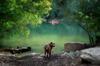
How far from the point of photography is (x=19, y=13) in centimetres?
1566

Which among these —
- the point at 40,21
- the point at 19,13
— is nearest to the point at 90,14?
the point at 40,21

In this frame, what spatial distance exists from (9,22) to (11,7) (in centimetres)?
86

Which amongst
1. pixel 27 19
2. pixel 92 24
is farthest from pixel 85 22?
pixel 27 19

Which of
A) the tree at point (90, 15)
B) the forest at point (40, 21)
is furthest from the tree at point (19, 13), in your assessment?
the tree at point (90, 15)

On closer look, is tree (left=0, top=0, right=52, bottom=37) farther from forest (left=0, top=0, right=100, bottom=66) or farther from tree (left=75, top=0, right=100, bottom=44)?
tree (left=75, top=0, right=100, bottom=44)

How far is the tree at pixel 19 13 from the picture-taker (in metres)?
15.3

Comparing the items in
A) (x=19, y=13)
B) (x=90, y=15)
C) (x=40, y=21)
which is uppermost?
(x=19, y=13)

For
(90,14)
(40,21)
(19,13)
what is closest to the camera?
(19,13)

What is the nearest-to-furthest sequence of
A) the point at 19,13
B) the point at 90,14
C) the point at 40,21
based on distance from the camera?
the point at 19,13 < the point at 90,14 < the point at 40,21

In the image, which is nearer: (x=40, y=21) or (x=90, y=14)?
(x=90, y=14)

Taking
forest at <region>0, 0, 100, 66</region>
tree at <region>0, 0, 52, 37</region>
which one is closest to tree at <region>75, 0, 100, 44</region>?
forest at <region>0, 0, 100, 66</region>

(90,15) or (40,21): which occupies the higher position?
(90,15)

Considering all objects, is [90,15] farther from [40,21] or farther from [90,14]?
[40,21]

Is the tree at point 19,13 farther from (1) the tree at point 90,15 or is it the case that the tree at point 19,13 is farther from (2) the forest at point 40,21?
(1) the tree at point 90,15
